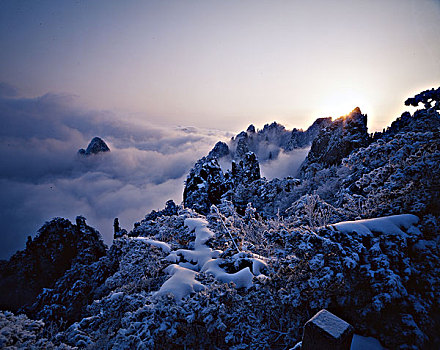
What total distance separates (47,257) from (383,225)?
28914mm

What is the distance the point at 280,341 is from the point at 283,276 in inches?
47.4

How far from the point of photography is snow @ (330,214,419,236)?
14.3 ft

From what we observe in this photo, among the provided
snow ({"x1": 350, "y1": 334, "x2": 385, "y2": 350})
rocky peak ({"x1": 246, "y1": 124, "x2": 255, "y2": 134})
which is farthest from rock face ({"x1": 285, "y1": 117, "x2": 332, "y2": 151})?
snow ({"x1": 350, "y1": 334, "x2": 385, "y2": 350})

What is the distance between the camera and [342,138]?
1379 inches

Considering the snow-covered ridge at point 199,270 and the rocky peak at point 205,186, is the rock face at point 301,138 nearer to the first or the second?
the rocky peak at point 205,186

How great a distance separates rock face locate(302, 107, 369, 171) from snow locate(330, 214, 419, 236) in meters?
29.9

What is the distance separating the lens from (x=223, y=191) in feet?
102

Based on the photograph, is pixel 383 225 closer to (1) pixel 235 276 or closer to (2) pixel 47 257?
(1) pixel 235 276

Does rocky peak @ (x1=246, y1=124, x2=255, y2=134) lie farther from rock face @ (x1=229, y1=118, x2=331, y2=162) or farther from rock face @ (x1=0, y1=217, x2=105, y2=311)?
rock face @ (x1=0, y1=217, x2=105, y2=311)

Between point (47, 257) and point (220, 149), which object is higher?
point (220, 149)

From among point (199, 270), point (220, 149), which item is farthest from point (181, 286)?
point (220, 149)

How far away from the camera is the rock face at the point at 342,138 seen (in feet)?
110

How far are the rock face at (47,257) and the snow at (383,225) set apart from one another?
24.5 m

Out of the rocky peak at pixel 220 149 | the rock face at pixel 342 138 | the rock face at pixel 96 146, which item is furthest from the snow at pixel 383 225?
the rock face at pixel 96 146
